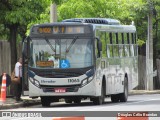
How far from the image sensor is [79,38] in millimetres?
28609

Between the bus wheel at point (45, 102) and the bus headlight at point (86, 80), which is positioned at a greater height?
the bus headlight at point (86, 80)

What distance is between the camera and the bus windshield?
93.4 feet

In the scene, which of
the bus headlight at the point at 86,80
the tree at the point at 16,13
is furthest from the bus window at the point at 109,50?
the tree at the point at 16,13

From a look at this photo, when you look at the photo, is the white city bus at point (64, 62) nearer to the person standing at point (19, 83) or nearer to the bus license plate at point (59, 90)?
the bus license plate at point (59, 90)

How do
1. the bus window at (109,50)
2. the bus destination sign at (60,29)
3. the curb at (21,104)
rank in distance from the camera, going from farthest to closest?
the bus window at (109,50) → the bus destination sign at (60,29) → the curb at (21,104)

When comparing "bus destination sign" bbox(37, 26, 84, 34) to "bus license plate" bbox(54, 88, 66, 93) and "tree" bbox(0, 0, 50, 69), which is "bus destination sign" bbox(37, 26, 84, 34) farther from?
"bus license plate" bbox(54, 88, 66, 93)

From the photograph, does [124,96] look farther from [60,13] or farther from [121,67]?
[60,13]

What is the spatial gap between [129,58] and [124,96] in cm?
219

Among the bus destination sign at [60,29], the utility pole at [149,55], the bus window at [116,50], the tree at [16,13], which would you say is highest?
the tree at [16,13]

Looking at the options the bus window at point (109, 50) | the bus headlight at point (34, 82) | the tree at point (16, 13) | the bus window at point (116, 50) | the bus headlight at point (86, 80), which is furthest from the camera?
the bus window at point (116, 50)

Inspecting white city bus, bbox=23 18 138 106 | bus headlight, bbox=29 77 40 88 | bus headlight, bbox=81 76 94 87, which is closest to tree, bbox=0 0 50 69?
white city bus, bbox=23 18 138 106

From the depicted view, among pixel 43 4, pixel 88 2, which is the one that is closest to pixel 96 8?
pixel 88 2

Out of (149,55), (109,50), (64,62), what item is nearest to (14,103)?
(64,62)

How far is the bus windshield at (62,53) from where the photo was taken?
2847cm
